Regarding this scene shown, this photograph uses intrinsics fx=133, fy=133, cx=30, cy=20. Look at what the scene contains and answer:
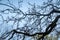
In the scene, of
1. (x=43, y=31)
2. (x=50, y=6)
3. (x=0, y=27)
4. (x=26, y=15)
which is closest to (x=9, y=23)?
(x=0, y=27)

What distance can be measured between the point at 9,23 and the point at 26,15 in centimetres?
24

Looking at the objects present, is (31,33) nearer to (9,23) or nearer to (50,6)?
(9,23)

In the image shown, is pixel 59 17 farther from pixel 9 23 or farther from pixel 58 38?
pixel 9 23

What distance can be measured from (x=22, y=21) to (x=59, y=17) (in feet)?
1.53

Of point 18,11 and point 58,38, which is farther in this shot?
point 18,11

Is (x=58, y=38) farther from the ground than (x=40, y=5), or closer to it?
closer to it

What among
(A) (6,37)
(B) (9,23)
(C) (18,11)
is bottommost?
(A) (6,37)

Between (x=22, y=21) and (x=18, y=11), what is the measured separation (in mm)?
154

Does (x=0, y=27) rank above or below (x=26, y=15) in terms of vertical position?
below

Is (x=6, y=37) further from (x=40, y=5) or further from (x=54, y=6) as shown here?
(x=54, y=6)

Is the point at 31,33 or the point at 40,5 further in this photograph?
the point at 40,5

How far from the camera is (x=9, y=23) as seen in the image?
1.67 meters

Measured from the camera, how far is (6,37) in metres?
1.61

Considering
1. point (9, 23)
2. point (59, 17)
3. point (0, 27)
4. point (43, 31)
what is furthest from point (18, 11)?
point (59, 17)
